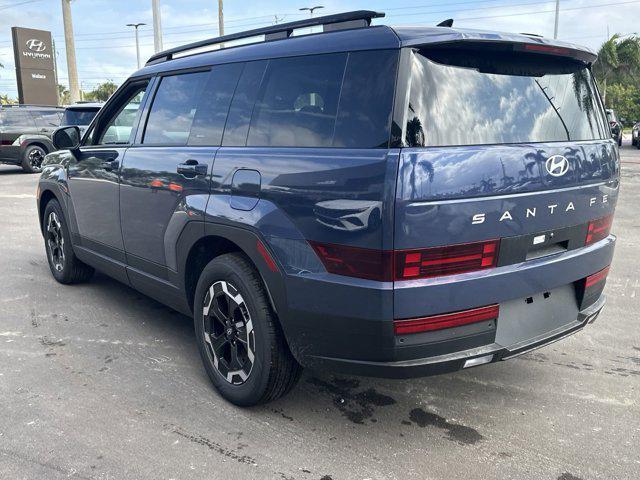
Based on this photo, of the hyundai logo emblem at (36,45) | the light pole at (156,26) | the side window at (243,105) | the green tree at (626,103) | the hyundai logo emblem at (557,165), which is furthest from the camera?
the green tree at (626,103)

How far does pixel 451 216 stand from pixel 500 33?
37.9 inches

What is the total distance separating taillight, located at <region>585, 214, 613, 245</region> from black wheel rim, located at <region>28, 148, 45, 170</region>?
16007mm

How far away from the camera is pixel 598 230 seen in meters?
3.06

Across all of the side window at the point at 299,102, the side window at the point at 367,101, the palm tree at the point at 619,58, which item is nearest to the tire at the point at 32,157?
the side window at the point at 299,102

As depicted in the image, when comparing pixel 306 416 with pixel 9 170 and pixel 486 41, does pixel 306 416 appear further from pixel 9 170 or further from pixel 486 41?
pixel 9 170

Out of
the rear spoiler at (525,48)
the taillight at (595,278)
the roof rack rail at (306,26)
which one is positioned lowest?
the taillight at (595,278)

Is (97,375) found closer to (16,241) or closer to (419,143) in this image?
(419,143)

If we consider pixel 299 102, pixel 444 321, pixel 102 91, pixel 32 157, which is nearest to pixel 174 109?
pixel 299 102

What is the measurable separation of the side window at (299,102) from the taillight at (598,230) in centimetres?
145

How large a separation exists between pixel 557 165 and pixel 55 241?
15.0ft

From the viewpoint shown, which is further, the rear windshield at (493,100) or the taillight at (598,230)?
the taillight at (598,230)

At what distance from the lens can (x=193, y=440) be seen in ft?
9.27

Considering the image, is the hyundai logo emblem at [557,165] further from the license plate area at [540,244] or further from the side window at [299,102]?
the side window at [299,102]

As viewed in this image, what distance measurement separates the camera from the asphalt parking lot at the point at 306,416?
2.61 meters
